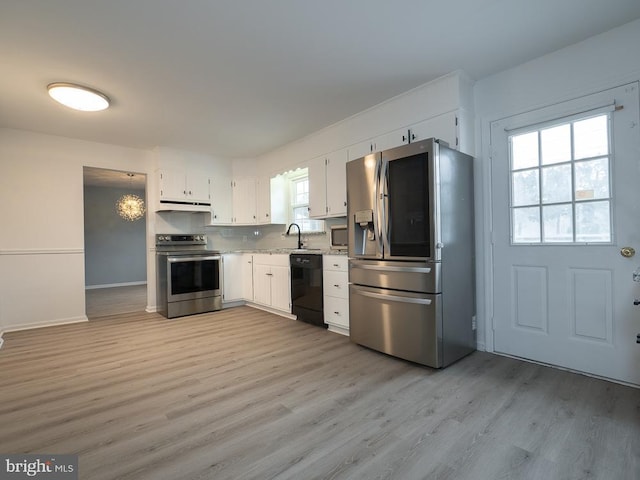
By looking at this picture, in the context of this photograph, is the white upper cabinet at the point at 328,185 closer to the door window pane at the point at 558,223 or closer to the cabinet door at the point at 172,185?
the door window pane at the point at 558,223

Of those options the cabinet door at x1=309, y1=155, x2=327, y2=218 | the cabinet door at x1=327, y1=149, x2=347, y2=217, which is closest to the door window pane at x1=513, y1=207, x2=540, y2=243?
the cabinet door at x1=327, y1=149, x2=347, y2=217

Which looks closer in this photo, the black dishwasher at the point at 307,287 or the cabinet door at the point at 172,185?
the black dishwasher at the point at 307,287

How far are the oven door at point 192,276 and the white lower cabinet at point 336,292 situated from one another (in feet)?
6.30

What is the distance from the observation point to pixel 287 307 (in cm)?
421

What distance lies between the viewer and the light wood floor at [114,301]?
4.98 metres

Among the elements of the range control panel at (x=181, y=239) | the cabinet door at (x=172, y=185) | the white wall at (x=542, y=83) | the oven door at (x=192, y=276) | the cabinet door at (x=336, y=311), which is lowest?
the cabinet door at (x=336, y=311)

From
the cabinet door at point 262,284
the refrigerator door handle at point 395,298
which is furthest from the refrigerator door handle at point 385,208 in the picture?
the cabinet door at point 262,284

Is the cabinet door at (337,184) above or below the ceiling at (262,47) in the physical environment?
below

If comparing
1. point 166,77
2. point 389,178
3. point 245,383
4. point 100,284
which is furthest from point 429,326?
point 100,284

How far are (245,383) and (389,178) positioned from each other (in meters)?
1.94

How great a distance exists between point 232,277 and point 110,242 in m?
4.77

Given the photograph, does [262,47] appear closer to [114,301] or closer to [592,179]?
[592,179]

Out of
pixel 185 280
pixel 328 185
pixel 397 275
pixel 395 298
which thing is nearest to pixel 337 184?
pixel 328 185

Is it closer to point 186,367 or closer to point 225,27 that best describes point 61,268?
point 186,367
